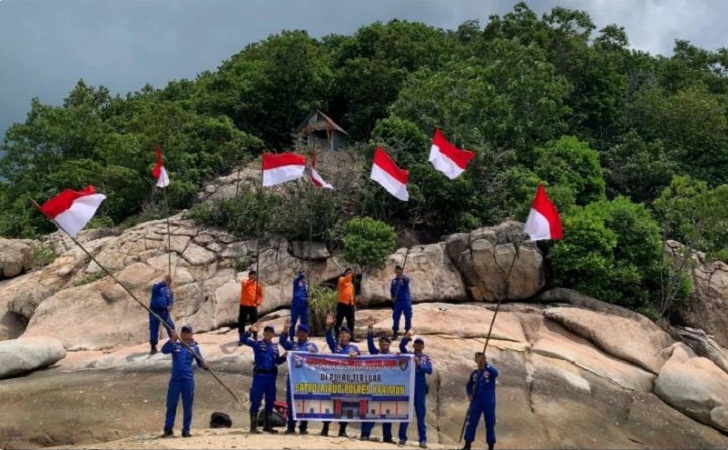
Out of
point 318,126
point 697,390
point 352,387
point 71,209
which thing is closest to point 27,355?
point 71,209

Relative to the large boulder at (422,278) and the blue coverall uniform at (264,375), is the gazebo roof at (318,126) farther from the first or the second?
the blue coverall uniform at (264,375)

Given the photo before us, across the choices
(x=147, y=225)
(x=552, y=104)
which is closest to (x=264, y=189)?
(x=147, y=225)

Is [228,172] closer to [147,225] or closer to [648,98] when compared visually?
[147,225]

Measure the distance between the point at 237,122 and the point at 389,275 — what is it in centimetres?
1612

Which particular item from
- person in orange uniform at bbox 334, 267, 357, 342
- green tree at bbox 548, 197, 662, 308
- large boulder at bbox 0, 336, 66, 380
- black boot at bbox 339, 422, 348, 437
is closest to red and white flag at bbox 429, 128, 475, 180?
person in orange uniform at bbox 334, 267, 357, 342

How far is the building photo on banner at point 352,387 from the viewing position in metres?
11.4

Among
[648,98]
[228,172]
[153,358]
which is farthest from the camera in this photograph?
[648,98]

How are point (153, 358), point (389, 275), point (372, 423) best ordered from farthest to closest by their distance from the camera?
point (389, 275)
point (153, 358)
point (372, 423)

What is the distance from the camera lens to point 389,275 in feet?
61.9

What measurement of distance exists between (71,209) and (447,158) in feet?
24.4

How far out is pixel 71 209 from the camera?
41.0 ft

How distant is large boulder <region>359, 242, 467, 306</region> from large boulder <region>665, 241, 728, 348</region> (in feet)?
21.1

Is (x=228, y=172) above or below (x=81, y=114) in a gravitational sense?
below

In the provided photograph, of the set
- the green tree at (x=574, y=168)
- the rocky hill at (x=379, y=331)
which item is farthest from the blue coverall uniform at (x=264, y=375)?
the green tree at (x=574, y=168)
